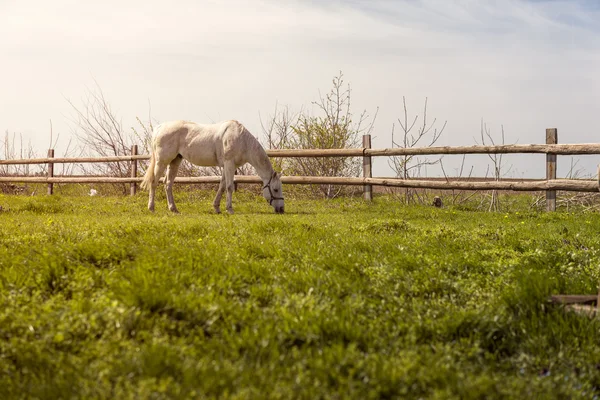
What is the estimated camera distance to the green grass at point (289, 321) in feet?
9.70

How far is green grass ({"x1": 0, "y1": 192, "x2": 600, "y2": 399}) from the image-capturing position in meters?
2.96

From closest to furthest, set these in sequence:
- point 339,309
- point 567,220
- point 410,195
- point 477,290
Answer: point 339,309, point 477,290, point 567,220, point 410,195

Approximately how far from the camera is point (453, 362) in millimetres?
3232

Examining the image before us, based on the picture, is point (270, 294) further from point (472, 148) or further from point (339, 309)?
point (472, 148)

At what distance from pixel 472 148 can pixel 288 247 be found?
8392mm

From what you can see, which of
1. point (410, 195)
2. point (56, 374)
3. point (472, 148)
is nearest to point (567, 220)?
point (472, 148)

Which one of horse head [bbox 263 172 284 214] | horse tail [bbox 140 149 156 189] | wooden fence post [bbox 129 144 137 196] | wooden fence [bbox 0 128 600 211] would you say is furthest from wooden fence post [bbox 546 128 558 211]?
wooden fence post [bbox 129 144 137 196]

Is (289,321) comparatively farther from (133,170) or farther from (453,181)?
(133,170)

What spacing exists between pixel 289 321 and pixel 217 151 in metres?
8.74

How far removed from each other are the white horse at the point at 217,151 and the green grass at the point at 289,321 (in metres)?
5.74

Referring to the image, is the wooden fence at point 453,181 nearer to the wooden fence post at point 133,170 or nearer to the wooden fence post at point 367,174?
the wooden fence post at point 367,174

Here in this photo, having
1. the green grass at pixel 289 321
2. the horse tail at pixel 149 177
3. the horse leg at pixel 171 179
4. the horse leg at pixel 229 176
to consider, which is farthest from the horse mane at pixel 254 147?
the green grass at pixel 289 321

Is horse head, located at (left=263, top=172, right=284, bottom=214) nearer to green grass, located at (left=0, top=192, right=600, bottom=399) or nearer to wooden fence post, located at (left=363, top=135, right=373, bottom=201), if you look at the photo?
wooden fence post, located at (left=363, top=135, right=373, bottom=201)

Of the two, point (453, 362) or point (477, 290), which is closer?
point (453, 362)
